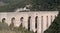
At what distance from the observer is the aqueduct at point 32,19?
1850 centimetres

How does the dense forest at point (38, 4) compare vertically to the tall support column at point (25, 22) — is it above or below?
below

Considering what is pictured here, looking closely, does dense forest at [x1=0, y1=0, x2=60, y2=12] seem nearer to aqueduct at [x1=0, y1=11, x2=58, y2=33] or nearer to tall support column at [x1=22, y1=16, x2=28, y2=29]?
aqueduct at [x1=0, y1=11, x2=58, y2=33]

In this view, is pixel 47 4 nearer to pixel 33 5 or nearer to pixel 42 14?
pixel 33 5

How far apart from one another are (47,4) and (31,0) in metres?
2.39

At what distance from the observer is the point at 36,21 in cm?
2225

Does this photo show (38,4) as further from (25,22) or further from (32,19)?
(25,22)

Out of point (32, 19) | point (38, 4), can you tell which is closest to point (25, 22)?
point (32, 19)

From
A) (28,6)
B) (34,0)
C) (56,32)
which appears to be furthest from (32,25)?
(34,0)

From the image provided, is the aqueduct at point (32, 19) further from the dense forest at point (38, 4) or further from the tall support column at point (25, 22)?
the dense forest at point (38, 4)

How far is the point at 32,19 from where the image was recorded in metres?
21.2

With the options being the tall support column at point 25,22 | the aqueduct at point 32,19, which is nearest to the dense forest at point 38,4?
the aqueduct at point 32,19

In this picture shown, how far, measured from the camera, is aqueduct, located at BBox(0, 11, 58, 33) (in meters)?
18.5

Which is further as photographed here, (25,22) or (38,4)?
(38,4)

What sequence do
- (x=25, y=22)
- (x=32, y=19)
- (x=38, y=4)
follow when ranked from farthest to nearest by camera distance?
(x=38, y=4) < (x=32, y=19) < (x=25, y=22)
